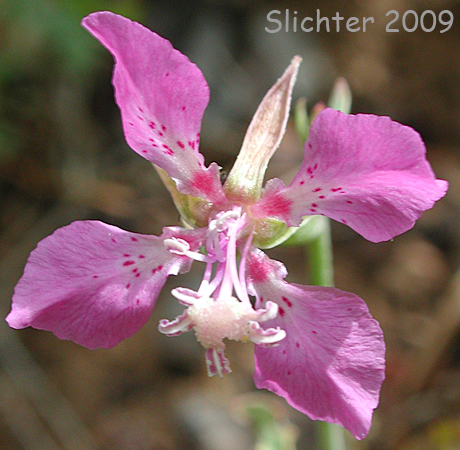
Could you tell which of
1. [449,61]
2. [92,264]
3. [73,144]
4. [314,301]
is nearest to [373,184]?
[314,301]

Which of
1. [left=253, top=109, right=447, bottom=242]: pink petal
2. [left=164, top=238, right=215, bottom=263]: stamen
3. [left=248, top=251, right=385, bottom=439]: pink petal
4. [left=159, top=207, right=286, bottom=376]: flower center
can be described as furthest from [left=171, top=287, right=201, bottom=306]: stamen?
[left=253, top=109, right=447, bottom=242]: pink petal

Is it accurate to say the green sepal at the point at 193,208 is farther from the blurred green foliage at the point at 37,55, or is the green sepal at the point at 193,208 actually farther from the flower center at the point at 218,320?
the blurred green foliage at the point at 37,55

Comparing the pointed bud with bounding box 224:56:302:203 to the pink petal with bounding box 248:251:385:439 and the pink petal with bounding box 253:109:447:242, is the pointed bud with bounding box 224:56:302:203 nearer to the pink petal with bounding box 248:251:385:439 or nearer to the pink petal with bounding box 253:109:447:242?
the pink petal with bounding box 253:109:447:242

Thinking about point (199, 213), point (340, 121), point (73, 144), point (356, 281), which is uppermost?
point (340, 121)

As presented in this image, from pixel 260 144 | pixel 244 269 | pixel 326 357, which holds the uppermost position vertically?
pixel 260 144

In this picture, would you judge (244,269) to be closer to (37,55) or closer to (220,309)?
(220,309)

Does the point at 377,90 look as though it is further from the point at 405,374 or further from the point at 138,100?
the point at 138,100

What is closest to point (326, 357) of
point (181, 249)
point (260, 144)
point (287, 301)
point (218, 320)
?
point (287, 301)
